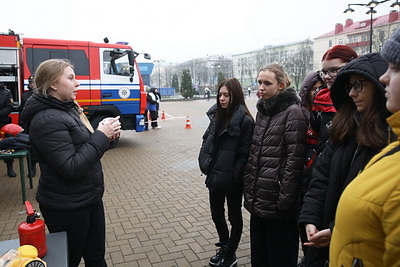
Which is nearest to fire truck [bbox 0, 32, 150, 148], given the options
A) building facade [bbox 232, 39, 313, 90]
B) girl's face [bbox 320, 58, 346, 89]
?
girl's face [bbox 320, 58, 346, 89]

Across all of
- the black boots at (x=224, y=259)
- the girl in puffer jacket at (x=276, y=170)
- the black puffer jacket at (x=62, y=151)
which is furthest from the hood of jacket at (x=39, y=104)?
the black boots at (x=224, y=259)

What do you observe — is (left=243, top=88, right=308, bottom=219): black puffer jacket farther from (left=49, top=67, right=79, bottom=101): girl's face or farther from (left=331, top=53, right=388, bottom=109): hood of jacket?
(left=49, top=67, right=79, bottom=101): girl's face

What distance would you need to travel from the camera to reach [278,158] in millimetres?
2412

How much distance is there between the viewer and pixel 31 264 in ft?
4.89

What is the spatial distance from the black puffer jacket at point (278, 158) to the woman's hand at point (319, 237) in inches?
21.8

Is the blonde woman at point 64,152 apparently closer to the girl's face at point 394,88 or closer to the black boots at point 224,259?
the black boots at point 224,259

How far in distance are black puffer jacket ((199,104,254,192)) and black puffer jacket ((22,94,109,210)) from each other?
1.15 meters

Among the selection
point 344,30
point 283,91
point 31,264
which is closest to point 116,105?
point 283,91

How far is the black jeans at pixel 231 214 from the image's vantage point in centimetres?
309

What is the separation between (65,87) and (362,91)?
1.89m

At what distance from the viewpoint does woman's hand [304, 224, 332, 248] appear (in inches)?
66.1

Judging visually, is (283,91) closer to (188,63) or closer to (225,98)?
(225,98)

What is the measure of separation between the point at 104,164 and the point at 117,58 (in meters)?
3.53

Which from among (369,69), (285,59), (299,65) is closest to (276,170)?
(369,69)
